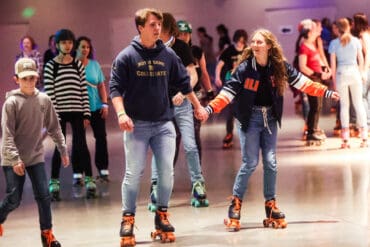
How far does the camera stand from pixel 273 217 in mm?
6309

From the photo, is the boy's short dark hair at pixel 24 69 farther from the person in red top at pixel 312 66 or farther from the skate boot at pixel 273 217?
the person in red top at pixel 312 66

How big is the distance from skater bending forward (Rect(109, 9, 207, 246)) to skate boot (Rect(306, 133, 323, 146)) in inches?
210

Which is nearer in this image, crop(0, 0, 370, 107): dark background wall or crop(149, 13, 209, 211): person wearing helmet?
crop(149, 13, 209, 211): person wearing helmet

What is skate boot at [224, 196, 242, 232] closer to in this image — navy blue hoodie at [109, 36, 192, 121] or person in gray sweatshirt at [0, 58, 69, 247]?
navy blue hoodie at [109, 36, 192, 121]

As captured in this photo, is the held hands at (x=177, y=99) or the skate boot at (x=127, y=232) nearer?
the skate boot at (x=127, y=232)

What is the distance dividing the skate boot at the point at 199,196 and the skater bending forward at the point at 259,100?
0.96 metres

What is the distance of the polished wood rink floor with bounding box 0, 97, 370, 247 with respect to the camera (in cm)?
605

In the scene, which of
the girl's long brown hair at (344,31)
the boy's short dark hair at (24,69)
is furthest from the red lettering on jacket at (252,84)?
the girl's long brown hair at (344,31)

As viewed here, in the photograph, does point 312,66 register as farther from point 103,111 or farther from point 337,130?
point 103,111

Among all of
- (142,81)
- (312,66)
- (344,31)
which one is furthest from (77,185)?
(344,31)

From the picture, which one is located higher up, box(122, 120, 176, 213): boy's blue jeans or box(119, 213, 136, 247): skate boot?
box(122, 120, 176, 213): boy's blue jeans

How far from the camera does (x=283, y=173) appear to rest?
8.88 metres

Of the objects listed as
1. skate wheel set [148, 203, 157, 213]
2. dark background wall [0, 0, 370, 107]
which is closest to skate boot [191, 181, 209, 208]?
skate wheel set [148, 203, 157, 213]

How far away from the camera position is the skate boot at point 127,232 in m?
5.88
